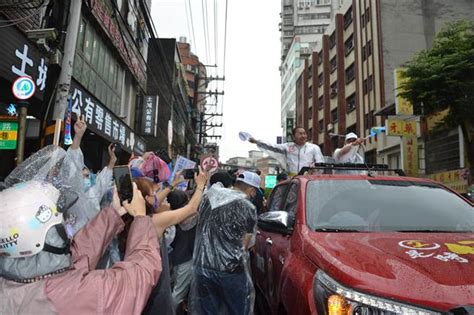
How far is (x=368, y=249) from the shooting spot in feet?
8.10

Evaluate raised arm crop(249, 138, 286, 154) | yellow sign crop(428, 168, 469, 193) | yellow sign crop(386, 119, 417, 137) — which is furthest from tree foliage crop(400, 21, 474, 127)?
raised arm crop(249, 138, 286, 154)

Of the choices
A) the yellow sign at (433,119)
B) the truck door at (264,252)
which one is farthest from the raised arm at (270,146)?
the yellow sign at (433,119)

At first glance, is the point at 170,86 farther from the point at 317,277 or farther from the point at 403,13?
the point at 317,277

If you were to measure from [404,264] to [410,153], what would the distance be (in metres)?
20.6

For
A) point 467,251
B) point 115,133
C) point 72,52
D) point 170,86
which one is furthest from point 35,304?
point 170,86

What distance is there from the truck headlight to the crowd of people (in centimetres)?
92

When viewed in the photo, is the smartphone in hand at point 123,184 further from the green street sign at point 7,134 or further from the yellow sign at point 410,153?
the yellow sign at point 410,153

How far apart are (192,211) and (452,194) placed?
2.56 metres

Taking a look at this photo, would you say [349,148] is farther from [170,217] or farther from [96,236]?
[96,236]

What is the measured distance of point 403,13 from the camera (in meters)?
30.2

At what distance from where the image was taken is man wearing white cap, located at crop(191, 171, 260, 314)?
3475mm

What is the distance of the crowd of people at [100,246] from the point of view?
155 centimetres

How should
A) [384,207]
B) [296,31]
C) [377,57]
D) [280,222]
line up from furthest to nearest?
[296,31] → [377,57] → [384,207] → [280,222]

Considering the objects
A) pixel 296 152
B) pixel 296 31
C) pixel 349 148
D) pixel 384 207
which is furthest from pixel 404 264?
pixel 296 31
